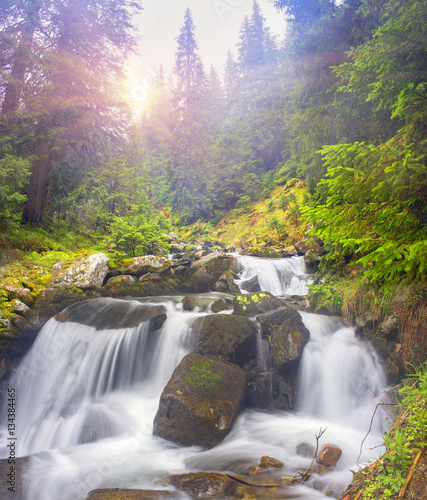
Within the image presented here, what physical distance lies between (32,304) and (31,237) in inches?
156

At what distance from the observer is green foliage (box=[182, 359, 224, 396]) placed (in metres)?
5.37

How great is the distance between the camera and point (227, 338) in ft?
21.8

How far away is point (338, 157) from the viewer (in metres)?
4.11

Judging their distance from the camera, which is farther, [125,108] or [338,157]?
[125,108]

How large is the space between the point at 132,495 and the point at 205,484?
3.37ft

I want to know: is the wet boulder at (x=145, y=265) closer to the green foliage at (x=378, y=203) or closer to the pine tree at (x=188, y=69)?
the green foliage at (x=378, y=203)

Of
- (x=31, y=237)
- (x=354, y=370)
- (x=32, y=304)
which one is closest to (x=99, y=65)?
(x=31, y=237)

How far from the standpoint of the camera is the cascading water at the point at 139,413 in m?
4.47

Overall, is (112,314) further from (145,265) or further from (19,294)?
(145,265)

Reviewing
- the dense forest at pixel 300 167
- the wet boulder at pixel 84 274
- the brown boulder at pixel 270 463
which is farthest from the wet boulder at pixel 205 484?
the wet boulder at pixel 84 274

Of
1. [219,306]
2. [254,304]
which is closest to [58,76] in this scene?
[219,306]

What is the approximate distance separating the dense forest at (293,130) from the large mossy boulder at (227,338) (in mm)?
3058

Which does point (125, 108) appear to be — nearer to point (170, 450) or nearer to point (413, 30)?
point (413, 30)

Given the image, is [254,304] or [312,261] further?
[312,261]
